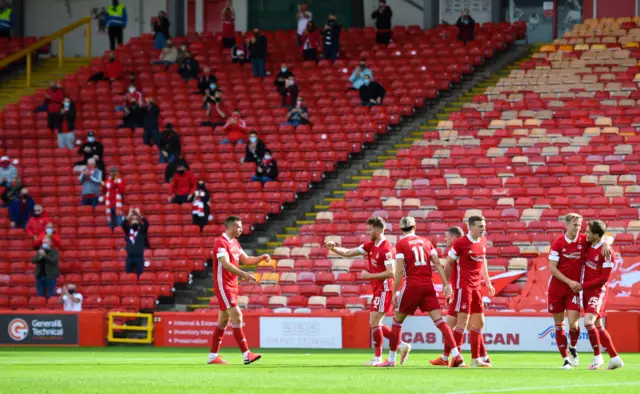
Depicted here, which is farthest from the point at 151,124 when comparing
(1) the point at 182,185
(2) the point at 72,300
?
(2) the point at 72,300

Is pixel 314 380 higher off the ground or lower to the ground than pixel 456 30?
lower

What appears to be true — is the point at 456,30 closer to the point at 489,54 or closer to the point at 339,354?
the point at 489,54

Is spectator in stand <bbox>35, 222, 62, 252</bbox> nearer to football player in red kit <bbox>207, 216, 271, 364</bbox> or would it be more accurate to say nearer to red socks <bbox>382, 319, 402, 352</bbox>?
football player in red kit <bbox>207, 216, 271, 364</bbox>

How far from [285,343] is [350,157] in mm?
8472

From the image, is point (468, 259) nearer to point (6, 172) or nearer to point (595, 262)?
point (595, 262)

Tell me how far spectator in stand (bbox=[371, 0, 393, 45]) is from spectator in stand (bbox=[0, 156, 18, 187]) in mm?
11481

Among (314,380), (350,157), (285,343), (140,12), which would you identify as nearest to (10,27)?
(140,12)

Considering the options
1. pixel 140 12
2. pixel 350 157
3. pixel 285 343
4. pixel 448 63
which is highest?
pixel 140 12

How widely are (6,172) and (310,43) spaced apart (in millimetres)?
9760

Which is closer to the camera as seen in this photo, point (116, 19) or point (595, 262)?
point (595, 262)

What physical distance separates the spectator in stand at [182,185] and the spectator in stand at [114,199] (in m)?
1.27

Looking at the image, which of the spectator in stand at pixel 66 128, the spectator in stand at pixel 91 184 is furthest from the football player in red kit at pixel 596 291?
the spectator in stand at pixel 66 128

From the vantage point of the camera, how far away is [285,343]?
78.7 ft

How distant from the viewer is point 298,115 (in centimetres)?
3244
